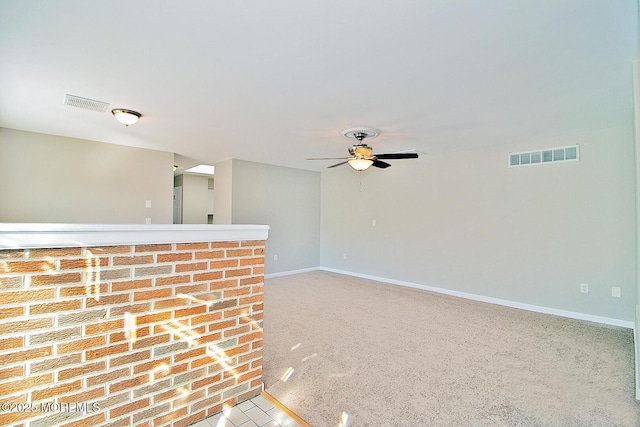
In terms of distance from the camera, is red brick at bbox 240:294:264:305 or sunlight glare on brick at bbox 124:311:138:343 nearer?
sunlight glare on brick at bbox 124:311:138:343

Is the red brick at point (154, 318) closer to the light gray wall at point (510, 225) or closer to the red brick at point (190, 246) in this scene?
the red brick at point (190, 246)

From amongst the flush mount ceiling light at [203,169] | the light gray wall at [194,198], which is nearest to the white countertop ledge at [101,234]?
the flush mount ceiling light at [203,169]

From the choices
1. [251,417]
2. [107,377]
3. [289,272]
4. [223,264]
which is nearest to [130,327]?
[107,377]

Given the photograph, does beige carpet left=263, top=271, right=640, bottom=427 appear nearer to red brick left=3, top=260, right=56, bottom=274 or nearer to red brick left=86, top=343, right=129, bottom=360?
red brick left=86, top=343, right=129, bottom=360

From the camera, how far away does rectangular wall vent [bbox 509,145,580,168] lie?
3867mm

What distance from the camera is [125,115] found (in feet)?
10.5

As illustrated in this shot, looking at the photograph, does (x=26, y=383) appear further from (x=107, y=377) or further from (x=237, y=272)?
(x=237, y=272)

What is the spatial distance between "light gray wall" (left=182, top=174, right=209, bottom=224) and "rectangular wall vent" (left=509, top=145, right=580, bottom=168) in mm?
7225

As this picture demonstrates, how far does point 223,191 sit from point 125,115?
9.16ft

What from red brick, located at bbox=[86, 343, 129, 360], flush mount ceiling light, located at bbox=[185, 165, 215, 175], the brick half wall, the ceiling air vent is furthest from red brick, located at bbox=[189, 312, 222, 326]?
flush mount ceiling light, located at bbox=[185, 165, 215, 175]

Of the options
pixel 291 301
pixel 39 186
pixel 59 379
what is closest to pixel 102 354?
pixel 59 379

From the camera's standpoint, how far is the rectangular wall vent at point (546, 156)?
3867 millimetres

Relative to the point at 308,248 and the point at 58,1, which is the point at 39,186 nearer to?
the point at 58,1

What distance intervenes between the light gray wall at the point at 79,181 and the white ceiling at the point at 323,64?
46 centimetres
